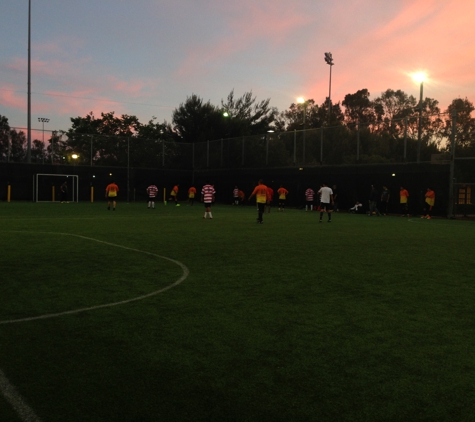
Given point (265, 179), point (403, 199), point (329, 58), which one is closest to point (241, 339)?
point (403, 199)

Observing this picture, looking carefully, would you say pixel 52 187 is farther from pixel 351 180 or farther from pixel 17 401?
pixel 17 401

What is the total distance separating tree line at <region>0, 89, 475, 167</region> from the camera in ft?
106

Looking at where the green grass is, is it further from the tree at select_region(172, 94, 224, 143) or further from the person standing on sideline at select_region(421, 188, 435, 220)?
the tree at select_region(172, 94, 224, 143)

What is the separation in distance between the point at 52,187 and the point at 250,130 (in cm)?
3395

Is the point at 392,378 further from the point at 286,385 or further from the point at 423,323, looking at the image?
the point at 423,323

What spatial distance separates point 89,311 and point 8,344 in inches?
53.8

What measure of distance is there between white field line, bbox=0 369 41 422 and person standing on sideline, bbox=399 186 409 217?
29.3m

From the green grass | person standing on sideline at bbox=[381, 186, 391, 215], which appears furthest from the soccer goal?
the green grass

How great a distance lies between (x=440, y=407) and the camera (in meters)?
3.65

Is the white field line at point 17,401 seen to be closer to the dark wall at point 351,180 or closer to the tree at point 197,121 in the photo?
the dark wall at point 351,180

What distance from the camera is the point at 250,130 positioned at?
7181 cm

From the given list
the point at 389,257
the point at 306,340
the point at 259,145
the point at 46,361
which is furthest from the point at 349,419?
the point at 259,145

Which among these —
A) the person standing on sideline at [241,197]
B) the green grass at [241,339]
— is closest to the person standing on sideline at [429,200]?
the person standing on sideline at [241,197]

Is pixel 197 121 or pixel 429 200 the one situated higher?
pixel 197 121
